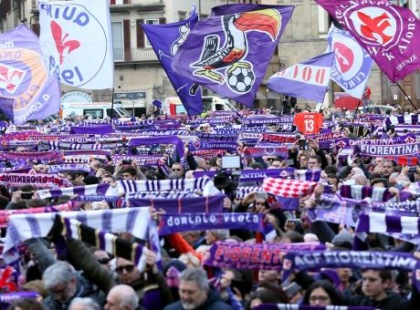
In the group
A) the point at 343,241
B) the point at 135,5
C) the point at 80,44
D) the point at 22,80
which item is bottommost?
the point at 343,241

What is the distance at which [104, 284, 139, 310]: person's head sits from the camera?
8789 millimetres

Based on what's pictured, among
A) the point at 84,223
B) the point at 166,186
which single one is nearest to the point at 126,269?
the point at 84,223

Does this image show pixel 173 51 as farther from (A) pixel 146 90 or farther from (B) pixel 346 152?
(A) pixel 146 90

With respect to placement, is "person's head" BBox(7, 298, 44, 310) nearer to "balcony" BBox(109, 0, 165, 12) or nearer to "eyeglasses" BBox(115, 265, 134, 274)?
"eyeglasses" BBox(115, 265, 134, 274)

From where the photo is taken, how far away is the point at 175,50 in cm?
2586

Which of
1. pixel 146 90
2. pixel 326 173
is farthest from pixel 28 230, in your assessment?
pixel 146 90

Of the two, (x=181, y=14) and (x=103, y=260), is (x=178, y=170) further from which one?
(x=181, y=14)

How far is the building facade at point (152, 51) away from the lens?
68.6 m

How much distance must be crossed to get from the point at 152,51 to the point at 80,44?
1748 inches

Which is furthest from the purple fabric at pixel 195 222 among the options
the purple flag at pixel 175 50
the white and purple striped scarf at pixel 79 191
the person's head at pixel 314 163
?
the purple flag at pixel 175 50

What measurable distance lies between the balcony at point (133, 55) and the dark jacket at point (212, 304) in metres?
60.0

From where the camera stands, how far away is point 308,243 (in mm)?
10453

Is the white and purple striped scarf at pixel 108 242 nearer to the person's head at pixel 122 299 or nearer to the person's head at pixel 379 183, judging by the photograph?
the person's head at pixel 122 299

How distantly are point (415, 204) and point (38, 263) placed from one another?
3650 mm
